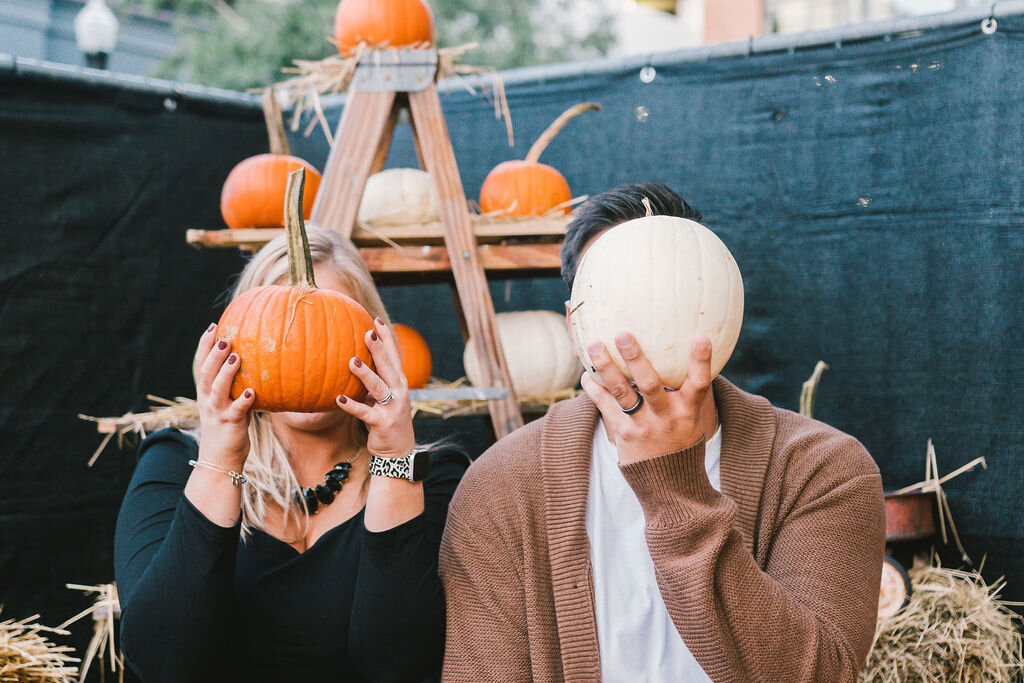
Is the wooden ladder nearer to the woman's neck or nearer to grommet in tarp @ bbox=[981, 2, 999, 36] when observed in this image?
the woman's neck

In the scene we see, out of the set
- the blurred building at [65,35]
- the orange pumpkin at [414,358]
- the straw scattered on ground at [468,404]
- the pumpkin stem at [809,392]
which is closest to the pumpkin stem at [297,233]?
the straw scattered on ground at [468,404]

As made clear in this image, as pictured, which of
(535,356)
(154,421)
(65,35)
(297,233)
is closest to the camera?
(297,233)

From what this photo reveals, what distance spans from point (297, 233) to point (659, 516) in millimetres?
815

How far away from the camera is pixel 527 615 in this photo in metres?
1.64

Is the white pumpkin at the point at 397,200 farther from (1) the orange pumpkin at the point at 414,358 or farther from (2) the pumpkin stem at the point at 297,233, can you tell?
(2) the pumpkin stem at the point at 297,233

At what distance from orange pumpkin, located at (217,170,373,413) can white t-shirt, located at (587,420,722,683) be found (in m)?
0.52

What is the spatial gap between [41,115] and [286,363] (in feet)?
7.61

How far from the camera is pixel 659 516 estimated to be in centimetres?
136

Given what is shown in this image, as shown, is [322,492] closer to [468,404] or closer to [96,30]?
[468,404]

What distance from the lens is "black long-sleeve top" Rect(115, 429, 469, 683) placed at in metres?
1.59

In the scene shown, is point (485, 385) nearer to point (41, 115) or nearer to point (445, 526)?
point (445, 526)

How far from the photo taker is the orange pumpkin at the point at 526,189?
2.88m

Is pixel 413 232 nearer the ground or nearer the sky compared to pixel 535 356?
nearer the sky

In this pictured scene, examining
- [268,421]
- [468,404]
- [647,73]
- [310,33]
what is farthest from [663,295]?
[310,33]
